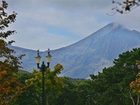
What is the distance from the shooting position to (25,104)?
328 ft

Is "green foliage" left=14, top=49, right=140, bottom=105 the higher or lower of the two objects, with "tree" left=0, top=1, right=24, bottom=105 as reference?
higher

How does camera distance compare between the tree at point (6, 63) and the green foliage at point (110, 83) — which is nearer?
the tree at point (6, 63)

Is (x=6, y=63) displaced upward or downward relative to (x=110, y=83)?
downward

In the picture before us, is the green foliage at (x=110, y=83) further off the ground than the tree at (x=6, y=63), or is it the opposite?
the green foliage at (x=110, y=83)

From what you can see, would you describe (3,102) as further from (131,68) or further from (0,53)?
(131,68)

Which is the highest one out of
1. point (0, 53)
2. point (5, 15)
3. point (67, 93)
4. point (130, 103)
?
point (67, 93)

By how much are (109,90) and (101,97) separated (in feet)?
12.9

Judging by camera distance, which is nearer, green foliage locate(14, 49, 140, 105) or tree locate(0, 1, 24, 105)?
tree locate(0, 1, 24, 105)

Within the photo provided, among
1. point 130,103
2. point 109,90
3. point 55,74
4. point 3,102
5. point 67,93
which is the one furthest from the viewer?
point 67,93

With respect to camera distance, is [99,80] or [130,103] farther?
[99,80]

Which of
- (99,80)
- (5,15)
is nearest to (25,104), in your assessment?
(99,80)

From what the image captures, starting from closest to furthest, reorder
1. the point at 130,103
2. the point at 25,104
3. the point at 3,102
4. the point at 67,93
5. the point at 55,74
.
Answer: the point at 3,102
the point at 55,74
the point at 130,103
the point at 25,104
the point at 67,93

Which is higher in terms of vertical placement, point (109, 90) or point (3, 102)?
point (109, 90)

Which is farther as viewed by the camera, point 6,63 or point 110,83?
point 110,83
